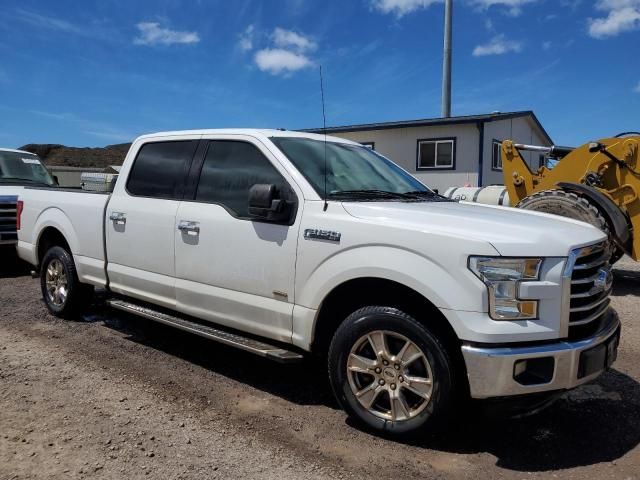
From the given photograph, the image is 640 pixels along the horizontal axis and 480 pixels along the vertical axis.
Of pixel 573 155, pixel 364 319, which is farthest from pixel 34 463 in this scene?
pixel 573 155

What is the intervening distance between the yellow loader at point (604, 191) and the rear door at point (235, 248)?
5.67 metres

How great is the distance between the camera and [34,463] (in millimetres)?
3213

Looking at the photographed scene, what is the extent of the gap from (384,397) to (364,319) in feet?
1.75

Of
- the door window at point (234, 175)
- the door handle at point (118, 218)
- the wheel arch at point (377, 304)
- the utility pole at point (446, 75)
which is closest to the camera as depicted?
the wheel arch at point (377, 304)

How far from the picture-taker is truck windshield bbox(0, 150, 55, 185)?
1084 cm

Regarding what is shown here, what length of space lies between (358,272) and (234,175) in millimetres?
1529

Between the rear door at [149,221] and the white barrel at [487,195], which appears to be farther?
the white barrel at [487,195]

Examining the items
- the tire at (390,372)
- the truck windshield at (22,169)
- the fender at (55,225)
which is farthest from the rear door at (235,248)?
the truck windshield at (22,169)

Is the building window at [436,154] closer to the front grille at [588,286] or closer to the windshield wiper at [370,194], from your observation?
the windshield wiper at [370,194]

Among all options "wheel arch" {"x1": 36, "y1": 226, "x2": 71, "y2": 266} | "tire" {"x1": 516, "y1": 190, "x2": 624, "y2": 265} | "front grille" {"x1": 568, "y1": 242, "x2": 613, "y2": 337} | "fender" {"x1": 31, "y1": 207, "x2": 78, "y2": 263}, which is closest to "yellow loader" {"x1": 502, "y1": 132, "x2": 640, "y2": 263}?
"tire" {"x1": 516, "y1": 190, "x2": 624, "y2": 265}

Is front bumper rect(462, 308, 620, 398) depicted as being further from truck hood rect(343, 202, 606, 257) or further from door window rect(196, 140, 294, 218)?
door window rect(196, 140, 294, 218)

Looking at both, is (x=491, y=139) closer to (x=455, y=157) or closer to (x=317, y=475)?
(x=455, y=157)

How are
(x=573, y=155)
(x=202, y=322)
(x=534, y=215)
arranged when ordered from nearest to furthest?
(x=534, y=215) → (x=202, y=322) → (x=573, y=155)

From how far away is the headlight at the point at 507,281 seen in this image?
10.1 ft
